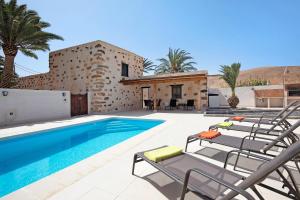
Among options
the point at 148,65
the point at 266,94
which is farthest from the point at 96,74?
the point at 266,94

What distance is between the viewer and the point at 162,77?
→ 528 inches

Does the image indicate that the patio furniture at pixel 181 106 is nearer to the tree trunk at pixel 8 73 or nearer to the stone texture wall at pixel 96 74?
the stone texture wall at pixel 96 74

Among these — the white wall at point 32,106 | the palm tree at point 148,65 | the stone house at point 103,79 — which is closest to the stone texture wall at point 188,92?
the stone house at point 103,79

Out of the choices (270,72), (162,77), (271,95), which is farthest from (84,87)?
(270,72)

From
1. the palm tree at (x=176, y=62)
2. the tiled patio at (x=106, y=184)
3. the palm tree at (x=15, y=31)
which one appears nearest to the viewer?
the tiled patio at (x=106, y=184)

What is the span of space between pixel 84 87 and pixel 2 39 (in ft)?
19.9

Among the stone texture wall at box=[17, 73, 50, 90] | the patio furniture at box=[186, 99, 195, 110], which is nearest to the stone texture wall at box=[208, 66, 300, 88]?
the patio furniture at box=[186, 99, 195, 110]

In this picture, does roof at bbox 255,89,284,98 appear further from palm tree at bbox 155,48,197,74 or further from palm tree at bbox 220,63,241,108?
palm tree at bbox 155,48,197,74

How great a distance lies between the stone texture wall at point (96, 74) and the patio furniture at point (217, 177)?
1160cm

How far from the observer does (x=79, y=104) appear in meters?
12.5

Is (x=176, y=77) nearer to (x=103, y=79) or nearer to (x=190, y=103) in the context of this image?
(x=190, y=103)

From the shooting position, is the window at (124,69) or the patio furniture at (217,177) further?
the window at (124,69)

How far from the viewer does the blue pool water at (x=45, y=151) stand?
3623mm

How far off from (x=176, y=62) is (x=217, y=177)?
2130 centimetres
